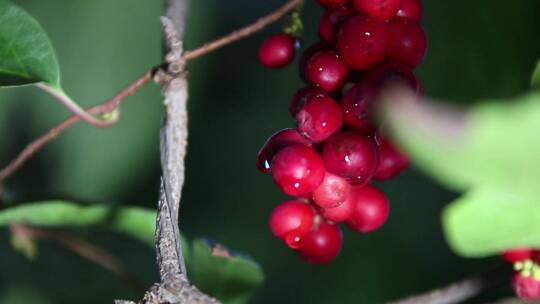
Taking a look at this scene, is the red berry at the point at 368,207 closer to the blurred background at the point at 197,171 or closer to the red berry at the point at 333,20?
the red berry at the point at 333,20

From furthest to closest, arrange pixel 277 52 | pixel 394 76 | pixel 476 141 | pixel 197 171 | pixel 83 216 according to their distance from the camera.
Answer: pixel 197 171, pixel 83 216, pixel 277 52, pixel 394 76, pixel 476 141

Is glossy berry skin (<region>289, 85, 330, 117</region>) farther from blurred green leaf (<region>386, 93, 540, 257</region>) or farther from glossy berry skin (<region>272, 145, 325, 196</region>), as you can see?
blurred green leaf (<region>386, 93, 540, 257</region>)

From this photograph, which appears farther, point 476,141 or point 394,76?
point 394,76

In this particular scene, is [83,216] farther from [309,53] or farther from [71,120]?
[309,53]

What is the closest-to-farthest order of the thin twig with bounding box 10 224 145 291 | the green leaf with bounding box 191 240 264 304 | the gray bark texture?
the gray bark texture
the green leaf with bounding box 191 240 264 304
the thin twig with bounding box 10 224 145 291

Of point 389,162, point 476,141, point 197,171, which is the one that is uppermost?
point 197,171

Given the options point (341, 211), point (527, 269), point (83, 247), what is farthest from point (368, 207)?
point (83, 247)

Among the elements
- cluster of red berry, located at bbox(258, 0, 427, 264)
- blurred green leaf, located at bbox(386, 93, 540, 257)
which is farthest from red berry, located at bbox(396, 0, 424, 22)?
blurred green leaf, located at bbox(386, 93, 540, 257)

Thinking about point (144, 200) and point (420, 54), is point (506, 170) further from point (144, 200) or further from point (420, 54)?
point (144, 200)

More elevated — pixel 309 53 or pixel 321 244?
pixel 309 53
